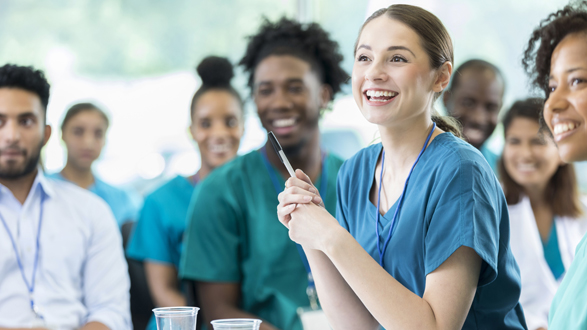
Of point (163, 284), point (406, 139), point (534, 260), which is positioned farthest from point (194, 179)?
point (406, 139)

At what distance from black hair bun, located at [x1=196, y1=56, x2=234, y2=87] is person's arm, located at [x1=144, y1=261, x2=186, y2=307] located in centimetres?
86

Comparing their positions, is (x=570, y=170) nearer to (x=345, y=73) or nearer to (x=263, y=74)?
(x=345, y=73)

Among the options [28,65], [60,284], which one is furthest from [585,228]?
[28,65]

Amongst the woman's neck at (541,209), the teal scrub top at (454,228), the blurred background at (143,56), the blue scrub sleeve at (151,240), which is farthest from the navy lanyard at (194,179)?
the teal scrub top at (454,228)

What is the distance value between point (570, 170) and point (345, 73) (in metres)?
0.97

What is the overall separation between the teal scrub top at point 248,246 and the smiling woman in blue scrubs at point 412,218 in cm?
63

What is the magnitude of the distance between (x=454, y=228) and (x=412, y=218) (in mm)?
98

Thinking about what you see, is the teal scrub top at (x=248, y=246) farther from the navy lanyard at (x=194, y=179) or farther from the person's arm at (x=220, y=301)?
the navy lanyard at (x=194, y=179)

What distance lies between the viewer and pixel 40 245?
6.01 feet

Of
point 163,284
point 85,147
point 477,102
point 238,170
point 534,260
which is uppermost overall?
point 477,102

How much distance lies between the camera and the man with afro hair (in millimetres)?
1844

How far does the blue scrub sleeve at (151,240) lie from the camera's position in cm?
239

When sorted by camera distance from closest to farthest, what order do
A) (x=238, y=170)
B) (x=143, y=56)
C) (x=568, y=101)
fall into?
1. (x=568, y=101)
2. (x=238, y=170)
3. (x=143, y=56)

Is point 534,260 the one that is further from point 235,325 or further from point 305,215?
point 235,325
